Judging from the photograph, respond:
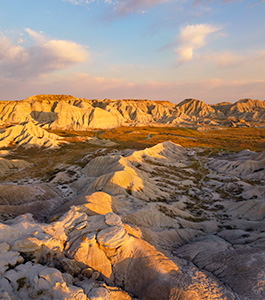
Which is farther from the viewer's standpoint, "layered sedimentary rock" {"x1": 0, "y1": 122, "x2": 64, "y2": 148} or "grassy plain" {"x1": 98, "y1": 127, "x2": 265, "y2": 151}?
"grassy plain" {"x1": 98, "y1": 127, "x2": 265, "y2": 151}

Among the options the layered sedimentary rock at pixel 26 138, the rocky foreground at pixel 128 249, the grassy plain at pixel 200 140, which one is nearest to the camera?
the rocky foreground at pixel 128 249

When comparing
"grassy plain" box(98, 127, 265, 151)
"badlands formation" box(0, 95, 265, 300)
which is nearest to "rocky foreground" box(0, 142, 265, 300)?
"badlands formation" box(0, 95, 265, 300)

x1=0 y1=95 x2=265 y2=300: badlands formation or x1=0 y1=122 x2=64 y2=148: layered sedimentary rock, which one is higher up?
x1=0 y1=122 x2=64 y2=148: layered sedimentary rock

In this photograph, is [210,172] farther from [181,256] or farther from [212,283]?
[212,283]

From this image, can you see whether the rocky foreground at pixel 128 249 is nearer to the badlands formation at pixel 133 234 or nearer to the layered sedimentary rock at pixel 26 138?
the badlands formation at pixel 133 234

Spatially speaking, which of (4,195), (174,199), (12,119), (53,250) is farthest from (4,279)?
(12,119)

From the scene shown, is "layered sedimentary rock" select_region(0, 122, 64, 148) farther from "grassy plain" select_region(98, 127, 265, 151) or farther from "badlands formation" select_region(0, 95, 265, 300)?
"grassy plain" select_region(98, 127, 265, 151)

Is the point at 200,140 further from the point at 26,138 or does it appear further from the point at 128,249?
the point at 128,249

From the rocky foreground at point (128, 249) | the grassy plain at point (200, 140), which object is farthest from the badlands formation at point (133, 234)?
the grassy plain at point (200, 140)

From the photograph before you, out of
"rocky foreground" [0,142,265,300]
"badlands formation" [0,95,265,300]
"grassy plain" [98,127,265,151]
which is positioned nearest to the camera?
"rocky foreground" [0,142,265,300]

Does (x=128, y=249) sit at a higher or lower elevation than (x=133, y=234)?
higher

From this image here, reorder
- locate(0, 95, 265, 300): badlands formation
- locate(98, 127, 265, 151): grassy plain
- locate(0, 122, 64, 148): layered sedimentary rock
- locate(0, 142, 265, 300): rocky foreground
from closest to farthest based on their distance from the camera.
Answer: locate(0, 142, 265, 300): rocky foreground
locate(0, 95, 265, 300): badlands formation
locate(0, 122, 64, 148): layered sedimentary rock
locate(98, 127, 265, 151): grassy plain

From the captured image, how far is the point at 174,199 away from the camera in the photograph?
116 ft

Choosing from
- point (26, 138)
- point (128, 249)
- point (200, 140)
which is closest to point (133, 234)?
point (128, 249)
